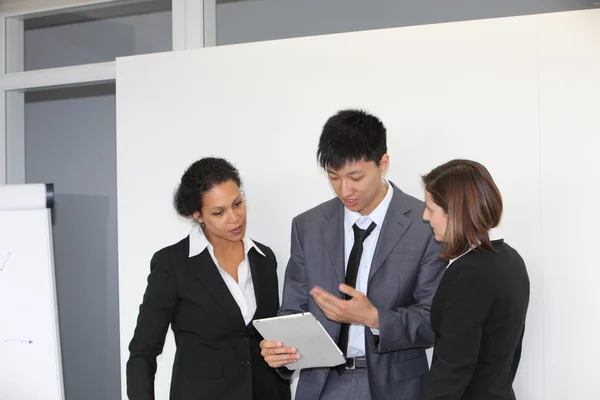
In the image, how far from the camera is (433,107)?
2777 mm

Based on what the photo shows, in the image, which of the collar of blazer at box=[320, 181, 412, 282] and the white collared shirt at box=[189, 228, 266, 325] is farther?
the white collared shirt at box=[189, 228, 266, 325]

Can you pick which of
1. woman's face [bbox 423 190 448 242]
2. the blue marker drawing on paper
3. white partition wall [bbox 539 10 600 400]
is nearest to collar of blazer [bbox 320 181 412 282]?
woman's face [bbox 423 190 448 242]

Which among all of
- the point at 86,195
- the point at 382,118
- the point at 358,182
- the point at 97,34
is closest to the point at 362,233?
the point at 358,182

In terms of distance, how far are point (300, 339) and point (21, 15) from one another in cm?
326

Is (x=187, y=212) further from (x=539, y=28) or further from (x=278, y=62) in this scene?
(x=539, y=28)

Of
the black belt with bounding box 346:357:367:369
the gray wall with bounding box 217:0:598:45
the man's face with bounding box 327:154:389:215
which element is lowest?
the black belt with bounding box 346:357:367:369

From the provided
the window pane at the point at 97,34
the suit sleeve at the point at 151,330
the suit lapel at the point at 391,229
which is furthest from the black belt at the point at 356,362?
the window pane at the point at 97,34

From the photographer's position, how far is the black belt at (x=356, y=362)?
7.22ft

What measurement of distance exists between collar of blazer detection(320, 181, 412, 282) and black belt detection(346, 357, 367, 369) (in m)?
0.26

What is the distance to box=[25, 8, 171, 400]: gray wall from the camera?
4.15 m

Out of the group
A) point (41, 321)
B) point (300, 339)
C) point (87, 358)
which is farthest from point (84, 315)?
point (300, 339)

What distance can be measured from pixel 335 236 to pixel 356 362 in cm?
42

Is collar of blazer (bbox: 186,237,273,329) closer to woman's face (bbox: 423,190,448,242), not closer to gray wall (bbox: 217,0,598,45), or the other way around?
woman's face (bbox: 423,190,448,242)

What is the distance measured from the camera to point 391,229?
221 centimetres
